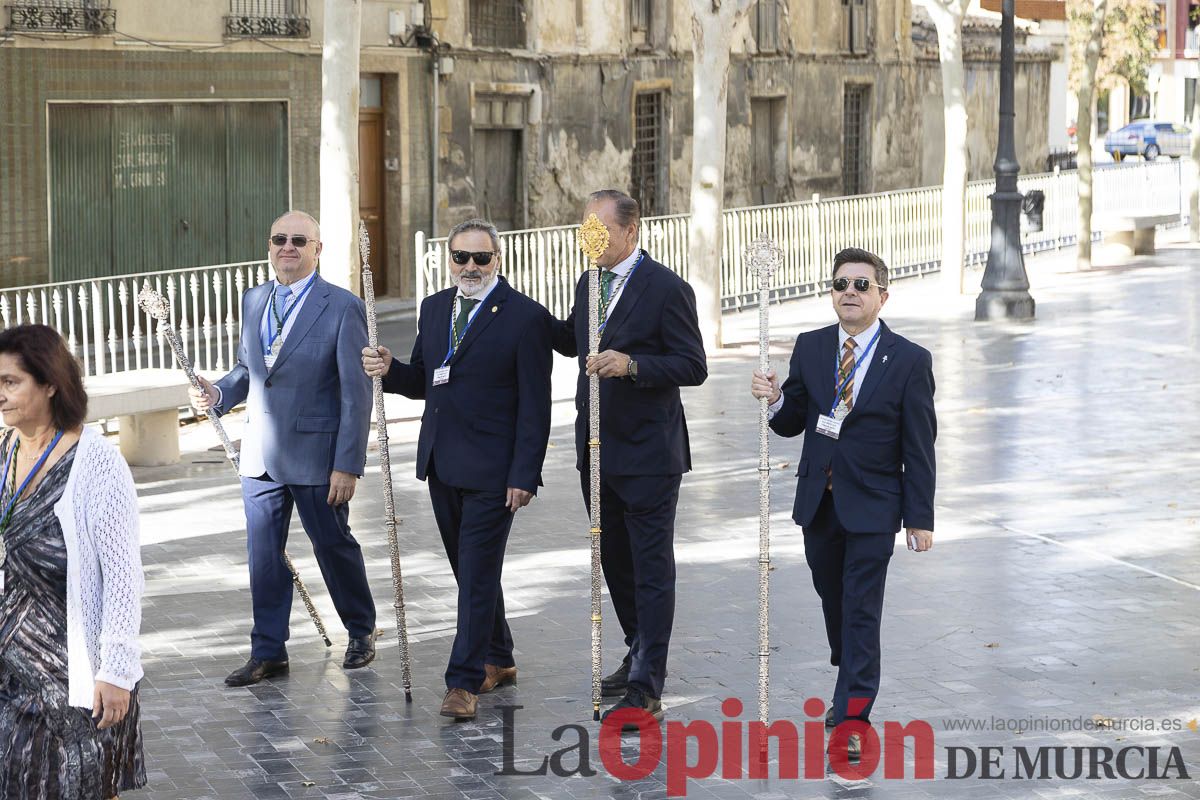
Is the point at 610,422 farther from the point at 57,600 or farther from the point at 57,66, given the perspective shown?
the point at 57,66

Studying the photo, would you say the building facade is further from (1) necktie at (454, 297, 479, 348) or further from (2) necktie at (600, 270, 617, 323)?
(2) necktie at (600, 270, 617, 323)

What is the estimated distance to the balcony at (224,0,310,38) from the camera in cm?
2164

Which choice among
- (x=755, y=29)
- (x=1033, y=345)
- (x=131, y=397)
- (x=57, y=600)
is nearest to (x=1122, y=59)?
(x=755, y=29)

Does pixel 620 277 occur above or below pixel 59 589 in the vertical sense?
above

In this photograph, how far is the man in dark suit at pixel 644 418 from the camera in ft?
23.6

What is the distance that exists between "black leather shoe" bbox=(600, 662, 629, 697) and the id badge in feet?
4.72

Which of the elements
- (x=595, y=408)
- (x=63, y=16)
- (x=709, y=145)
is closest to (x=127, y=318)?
(x=63, y=16)

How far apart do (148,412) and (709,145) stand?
718 centimetres

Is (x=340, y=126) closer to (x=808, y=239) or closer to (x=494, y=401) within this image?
(x=494, y=401)

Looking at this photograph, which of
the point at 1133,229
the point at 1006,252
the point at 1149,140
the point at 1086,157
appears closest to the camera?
the point at 1006,252

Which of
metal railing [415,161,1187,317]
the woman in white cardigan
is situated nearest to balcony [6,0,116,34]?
metal railing [415,161,1187,317]

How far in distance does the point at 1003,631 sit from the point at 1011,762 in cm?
183

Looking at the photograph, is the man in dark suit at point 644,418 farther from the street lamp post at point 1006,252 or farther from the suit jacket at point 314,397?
the street lamp post at point 1006,252

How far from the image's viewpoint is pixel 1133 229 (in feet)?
89.8
